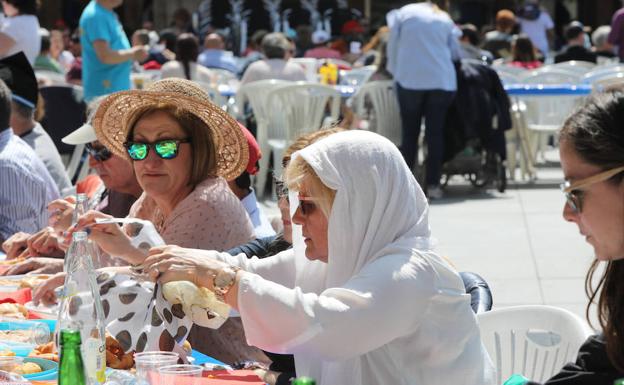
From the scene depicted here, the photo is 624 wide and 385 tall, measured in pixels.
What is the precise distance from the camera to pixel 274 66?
40.7 ft

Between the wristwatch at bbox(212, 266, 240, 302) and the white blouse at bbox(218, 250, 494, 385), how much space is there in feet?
0.14

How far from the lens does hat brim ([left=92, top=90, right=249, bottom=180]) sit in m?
4.09

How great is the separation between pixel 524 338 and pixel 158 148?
1400 mm

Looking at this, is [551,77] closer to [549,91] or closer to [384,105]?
[549,91]

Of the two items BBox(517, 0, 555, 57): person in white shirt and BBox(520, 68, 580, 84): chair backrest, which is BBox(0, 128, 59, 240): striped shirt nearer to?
BBox(520, 68, 580, 84): chair backrest

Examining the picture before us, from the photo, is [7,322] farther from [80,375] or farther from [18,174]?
[18,174]

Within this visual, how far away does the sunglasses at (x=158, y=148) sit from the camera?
4094 millimetres

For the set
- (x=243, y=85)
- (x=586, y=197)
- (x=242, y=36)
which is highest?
Answer: (x=586, y=197)

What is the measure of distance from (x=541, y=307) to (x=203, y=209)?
4.07 ft

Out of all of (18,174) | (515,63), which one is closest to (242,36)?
(515,63)

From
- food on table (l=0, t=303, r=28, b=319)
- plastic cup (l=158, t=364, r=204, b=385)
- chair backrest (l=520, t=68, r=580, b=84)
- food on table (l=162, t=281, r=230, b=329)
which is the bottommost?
chair backrest (l=520, t=68, r=580, b=84)

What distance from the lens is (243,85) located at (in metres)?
11.9

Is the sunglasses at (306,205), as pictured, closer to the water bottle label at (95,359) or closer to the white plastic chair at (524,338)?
the water bottle label at (95,359)

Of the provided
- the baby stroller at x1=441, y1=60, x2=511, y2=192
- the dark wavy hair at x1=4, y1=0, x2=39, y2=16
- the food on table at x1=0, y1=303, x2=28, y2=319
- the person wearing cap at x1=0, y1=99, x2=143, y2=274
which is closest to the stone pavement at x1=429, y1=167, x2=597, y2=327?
the baby stroller at x1=441, y1=60, x2=511, y2=192
